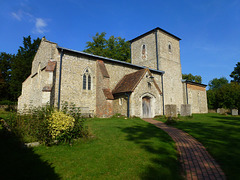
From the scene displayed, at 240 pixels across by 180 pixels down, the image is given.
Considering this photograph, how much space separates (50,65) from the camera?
46.4 feet

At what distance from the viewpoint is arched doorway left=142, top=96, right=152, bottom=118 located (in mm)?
17220

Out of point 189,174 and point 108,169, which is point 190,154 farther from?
point 108,169

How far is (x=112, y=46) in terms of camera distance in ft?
121

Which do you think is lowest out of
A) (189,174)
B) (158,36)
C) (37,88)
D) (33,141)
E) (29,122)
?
(189,174)

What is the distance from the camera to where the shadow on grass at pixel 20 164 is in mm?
3551

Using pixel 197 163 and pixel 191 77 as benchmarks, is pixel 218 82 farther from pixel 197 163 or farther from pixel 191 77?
pixel 197 163

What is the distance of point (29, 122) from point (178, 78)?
24.8 meters

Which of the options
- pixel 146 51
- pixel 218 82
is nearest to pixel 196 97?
pixel 146 51

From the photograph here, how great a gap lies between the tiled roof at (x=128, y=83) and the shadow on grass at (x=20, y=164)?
11.4m

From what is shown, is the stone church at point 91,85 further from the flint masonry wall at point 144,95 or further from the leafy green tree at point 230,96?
the leafy green tree at point 230,96

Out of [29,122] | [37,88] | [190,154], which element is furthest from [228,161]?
[37,88]

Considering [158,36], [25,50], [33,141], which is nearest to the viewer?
[33,141]

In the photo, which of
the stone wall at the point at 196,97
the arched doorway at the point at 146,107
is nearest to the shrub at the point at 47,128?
the arched doorway at the point at 146,107

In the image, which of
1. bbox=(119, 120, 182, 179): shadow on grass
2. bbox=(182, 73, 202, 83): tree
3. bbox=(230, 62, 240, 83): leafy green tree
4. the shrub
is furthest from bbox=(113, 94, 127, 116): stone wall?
bbox=(230, 62, 240, 83): leafy green tree
